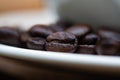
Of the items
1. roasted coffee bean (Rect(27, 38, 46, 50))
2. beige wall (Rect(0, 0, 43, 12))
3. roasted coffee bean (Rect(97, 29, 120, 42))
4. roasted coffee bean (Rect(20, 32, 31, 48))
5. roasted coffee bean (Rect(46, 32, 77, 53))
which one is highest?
roasted coffee bean (Rect(97, 29, 120, 42))

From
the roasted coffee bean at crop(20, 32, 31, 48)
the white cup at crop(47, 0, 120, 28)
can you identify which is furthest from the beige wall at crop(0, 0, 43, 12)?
the roasted coffee bean at crop(20, 32, 31, 48)

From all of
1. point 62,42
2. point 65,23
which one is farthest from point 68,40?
point 65,23

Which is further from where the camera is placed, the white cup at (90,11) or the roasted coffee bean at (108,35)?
the white cup at (90,11)

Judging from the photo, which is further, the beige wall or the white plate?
the beige wall

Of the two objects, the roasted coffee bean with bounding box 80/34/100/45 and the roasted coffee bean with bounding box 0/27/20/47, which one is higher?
the roasted coffee bean with bounding box 80/34/100/45

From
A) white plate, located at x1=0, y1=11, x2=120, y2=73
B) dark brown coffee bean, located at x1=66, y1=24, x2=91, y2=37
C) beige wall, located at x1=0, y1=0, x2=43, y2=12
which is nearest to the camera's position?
white plate, located at x1=0, y1=11, x2=120, y2=73

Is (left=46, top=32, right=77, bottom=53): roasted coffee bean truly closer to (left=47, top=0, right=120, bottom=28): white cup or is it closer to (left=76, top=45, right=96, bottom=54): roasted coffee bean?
(left=76, top=45, right=96, bottom=54): roasted coffee bean

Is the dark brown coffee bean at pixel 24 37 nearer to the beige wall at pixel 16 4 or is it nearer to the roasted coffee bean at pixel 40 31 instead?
the roasted coffee bean at pixel 40 31

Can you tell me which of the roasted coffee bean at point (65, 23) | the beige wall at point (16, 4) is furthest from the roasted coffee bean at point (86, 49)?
the beige wall at point (16, 4)
